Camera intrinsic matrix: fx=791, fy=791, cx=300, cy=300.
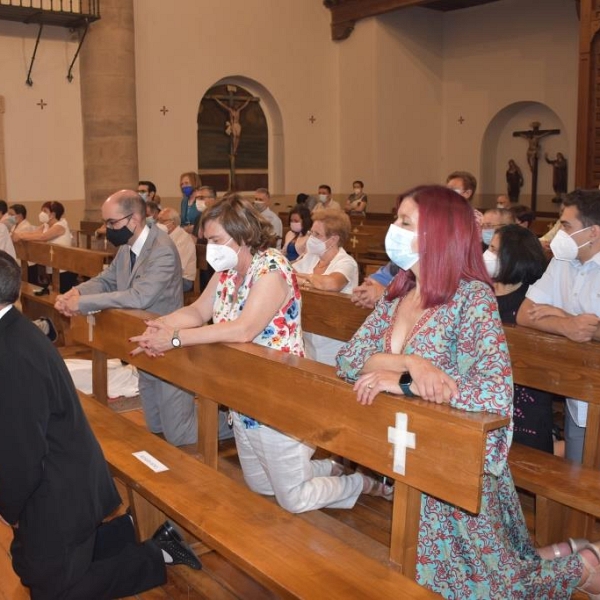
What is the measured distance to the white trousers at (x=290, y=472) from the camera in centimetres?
349

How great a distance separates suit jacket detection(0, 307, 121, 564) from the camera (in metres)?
2.57

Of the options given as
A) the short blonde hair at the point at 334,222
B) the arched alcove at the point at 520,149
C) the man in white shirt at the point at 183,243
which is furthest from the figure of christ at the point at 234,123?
the short blonde hair at the point at 334,222

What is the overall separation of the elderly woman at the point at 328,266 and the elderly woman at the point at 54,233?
4.23m

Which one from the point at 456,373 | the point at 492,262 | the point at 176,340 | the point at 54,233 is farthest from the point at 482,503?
the point at 54,233

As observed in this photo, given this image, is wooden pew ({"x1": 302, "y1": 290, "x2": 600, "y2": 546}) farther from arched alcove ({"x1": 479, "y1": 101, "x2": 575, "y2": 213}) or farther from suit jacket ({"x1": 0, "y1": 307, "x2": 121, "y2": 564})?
arched alcove ({"x1": 479, "y1": 101, "x2": 575, "y2": 213})

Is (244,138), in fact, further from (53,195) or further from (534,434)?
(534,434)

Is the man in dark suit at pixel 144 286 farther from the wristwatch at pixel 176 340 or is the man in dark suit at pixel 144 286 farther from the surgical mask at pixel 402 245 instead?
the surgical mask at pixel 402 245

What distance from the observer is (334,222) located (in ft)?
17.9

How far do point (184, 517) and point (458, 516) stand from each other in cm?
106

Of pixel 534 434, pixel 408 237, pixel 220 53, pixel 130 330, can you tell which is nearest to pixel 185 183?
pixel 220 53

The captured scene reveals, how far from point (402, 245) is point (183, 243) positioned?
5541mm

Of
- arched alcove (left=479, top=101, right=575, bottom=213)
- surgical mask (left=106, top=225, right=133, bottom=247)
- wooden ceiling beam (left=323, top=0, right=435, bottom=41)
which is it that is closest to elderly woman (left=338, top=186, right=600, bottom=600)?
surgical mask (left=106, top=225, right=133, bottom=247)

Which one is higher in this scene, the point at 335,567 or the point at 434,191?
the point at 434,191

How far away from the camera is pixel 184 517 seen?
3.00 meters
